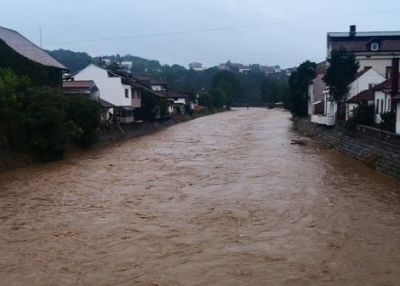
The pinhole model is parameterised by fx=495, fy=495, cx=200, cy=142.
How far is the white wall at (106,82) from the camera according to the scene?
120 ft

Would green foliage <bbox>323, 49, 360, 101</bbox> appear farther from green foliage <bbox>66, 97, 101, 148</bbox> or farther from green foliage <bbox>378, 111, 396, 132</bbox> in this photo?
green foliage <bbox>66, 97, 101, 148</bbox>

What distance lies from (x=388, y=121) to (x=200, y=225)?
1332cm

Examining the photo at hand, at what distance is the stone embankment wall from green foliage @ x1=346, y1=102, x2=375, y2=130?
1.46 feet

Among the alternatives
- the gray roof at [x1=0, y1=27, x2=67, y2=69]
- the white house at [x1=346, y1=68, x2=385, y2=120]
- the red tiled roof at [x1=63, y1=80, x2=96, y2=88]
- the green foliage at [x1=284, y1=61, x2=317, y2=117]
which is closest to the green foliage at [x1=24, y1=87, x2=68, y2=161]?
the gray roof at [x1=0, y1=27, x2=67, y2=69]

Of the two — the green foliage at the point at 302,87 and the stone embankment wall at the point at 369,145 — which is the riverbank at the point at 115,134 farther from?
the stone embankment wall at the point at 369,145

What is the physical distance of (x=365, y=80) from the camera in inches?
1166

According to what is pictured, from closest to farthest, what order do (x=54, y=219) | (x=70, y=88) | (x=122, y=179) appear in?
(x=54, y=219)
(x=122, y=179)
(x=70, y=88)

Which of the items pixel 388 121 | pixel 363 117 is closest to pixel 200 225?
pixel 388 121

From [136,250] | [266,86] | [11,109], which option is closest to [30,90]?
[11,109]

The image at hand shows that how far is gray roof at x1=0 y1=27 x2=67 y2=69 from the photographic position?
2648cm

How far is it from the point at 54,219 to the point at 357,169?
12143mm

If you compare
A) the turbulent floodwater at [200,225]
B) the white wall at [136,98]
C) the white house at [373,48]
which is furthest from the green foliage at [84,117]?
the white house at [373,48]

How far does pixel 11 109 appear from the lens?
2011 centimetres

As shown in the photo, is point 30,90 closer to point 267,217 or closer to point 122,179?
point 122,179
